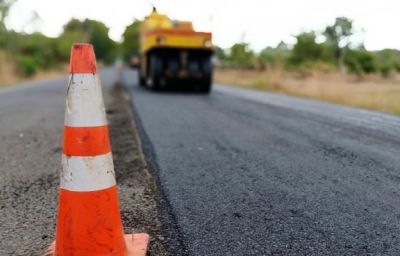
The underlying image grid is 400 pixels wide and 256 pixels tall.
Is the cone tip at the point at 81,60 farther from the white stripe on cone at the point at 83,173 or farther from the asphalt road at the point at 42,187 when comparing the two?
the asphalt road at the point at 42,187

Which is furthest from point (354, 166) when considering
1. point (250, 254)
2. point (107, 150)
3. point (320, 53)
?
point (320, 53)

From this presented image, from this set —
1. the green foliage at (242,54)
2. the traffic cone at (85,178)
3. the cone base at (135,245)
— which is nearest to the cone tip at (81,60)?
the traffic cone at (85,178)

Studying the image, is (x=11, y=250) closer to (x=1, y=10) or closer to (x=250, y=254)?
(x=250, y=254)

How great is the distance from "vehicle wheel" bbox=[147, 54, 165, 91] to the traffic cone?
11.1 metres

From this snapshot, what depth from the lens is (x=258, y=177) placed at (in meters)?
3.51

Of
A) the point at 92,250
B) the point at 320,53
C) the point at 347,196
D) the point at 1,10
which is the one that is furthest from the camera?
the point at 320,53

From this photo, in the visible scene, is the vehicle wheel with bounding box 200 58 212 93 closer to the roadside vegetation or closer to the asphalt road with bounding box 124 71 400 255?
the roadside vegetation

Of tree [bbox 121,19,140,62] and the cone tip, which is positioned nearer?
the cone tip

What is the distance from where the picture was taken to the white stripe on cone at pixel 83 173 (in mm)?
2006

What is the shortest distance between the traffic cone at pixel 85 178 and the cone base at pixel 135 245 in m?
0.01

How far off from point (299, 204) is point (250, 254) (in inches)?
33.3

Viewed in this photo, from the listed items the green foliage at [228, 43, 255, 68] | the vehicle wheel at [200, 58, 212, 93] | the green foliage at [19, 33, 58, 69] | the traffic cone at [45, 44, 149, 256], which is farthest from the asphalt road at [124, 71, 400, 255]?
the green foliage at [19, 33, 58, 69]

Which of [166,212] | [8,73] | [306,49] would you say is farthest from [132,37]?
[166,212]

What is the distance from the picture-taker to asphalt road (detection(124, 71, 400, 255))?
2305mm
